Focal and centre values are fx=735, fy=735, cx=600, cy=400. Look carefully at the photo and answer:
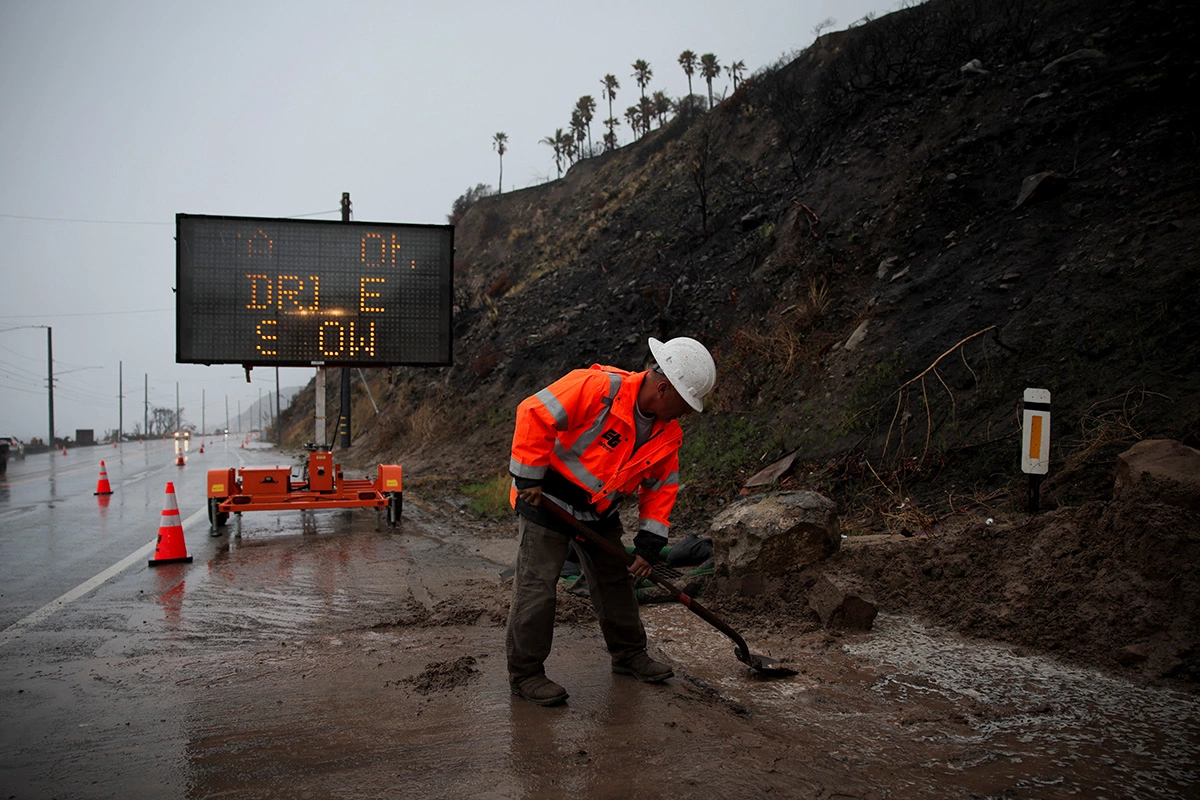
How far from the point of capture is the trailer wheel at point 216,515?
358 inches

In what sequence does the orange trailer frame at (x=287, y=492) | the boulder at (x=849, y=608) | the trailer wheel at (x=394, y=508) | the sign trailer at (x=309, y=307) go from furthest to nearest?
the trailer wheel at (x=394, y=508)
the sign trailer at (x=309, y=307)
the orange trailer frame at (x=287, y=492)
the boulder at (x=849, y=608)

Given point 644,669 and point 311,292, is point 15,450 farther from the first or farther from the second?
point 644,669

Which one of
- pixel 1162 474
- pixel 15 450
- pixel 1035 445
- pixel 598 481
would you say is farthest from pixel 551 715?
pixel 15 450

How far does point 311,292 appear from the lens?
32.0ft

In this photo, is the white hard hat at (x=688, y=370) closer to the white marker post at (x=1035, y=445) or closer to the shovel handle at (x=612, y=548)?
the shovel handle at (x=612, y=548)

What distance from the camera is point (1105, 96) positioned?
9.95m

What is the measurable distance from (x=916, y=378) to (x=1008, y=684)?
4.83m

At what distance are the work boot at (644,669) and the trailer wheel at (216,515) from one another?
700 centimetres

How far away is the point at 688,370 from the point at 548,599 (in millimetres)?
1313

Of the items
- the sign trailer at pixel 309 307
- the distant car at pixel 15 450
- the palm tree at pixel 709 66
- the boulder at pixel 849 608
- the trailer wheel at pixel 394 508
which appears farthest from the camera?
the palm tree at pixel 709 66

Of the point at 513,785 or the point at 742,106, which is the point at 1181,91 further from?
the point at 742,106

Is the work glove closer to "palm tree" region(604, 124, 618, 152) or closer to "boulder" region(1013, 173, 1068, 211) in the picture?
"boulder" region(1013, 173, 1068, 211)

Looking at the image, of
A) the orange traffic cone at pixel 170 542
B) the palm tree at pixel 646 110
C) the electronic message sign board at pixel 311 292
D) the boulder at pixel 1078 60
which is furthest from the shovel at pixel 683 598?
the palm tree at pixel 646 110

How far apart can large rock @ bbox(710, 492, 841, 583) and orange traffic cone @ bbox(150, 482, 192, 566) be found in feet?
17.4
